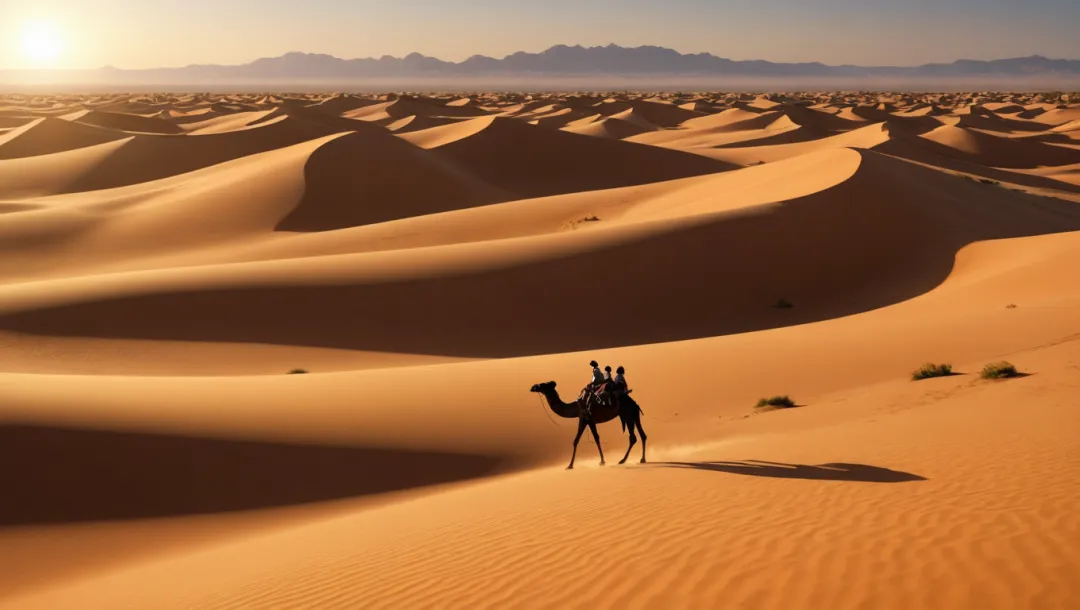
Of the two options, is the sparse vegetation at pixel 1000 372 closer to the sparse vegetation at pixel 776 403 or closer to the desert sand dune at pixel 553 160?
the sparse vegetation at pixel 776 403

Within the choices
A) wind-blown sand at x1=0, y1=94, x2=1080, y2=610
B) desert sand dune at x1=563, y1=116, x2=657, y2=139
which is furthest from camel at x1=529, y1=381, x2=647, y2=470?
desert sand dune at x1=563, y1=116, x2=657, y2=139

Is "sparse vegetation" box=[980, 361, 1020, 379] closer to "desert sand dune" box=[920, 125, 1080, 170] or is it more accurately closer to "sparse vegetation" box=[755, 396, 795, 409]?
"sparse vegetation" box=[755, 396, 795, 409]

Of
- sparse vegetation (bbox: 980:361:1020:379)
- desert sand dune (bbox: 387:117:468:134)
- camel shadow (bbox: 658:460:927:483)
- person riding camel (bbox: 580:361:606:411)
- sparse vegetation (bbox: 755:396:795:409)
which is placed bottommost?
desert sand dune (bbox: 387:117:468:134)

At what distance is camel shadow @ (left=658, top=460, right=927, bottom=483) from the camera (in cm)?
841

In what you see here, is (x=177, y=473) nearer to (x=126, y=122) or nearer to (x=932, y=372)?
(x=932, y=372)

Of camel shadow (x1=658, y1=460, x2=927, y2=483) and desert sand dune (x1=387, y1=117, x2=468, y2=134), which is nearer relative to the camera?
camel shadow (x1=658, y1=460, x2=927, y2=483)

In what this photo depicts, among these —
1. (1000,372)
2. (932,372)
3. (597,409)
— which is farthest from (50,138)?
(1000,372)

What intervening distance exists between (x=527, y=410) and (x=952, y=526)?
7.37 m

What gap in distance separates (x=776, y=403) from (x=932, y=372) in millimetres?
2617

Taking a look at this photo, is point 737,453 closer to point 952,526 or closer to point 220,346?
point 952,526

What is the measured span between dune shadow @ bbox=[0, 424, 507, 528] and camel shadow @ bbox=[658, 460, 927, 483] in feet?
9.96

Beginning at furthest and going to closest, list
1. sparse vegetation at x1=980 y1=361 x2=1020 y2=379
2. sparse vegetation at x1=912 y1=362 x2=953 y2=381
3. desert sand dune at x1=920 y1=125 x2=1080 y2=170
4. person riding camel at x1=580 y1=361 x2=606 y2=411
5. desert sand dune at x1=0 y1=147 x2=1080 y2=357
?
desert sand dune at x1=920 y1=125 x2=1080 y2=170 → desert sand dune at x1=0 y1=147 x2=1080 y2=357 → sparse vegetation at x1=912 y1=362 x2=953 y2=381 → sparse vegetation at x1=980 y1=361 x2=1020 y2=379 → person riding camel at x1=580 y1=361 x2=606 y2=411

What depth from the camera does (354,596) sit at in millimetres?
6570

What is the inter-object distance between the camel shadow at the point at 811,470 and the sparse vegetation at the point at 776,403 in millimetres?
3399
